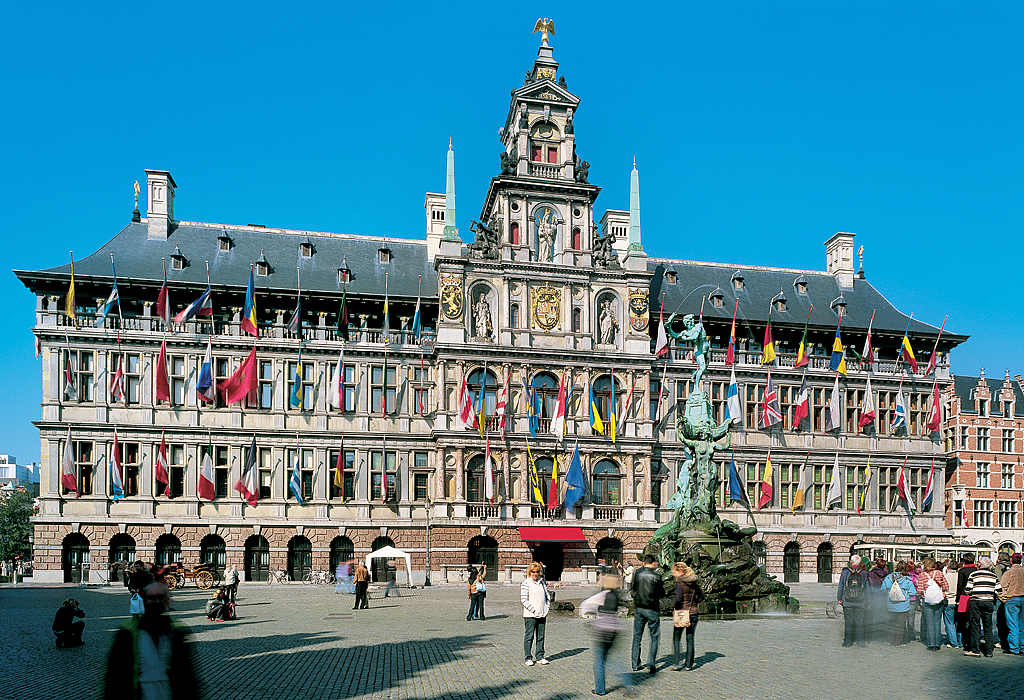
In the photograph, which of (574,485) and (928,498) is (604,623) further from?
(928,498)

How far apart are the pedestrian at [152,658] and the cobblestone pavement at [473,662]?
18.8 ft

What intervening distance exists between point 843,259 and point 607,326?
61.1 feet

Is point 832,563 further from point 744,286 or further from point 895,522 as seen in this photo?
point 744,286

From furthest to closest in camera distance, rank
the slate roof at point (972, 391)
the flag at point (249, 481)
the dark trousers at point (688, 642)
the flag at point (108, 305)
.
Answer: the slate roof at point (972, 391)
the flag at point (249, 481)
the flag at point (108, 305)
the dark trousers at point (688, 642)

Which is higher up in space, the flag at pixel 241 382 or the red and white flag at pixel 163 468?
the flag at pixel 241 382

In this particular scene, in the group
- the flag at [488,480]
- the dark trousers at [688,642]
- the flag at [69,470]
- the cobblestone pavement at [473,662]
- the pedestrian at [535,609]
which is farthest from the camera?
the flag at [488,480]

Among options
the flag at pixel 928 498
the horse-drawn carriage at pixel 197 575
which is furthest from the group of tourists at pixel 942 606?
the flag at pixel 928 498

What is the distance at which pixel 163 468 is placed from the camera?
43.8 m

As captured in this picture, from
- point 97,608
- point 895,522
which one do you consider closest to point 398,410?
point 97,608

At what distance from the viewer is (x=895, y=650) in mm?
18922

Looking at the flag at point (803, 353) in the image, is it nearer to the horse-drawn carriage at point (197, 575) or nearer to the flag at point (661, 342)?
the flag at point (661, 342)

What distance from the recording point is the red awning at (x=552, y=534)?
148 ft

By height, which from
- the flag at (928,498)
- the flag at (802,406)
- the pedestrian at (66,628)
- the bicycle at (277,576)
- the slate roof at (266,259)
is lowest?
the bicycle at (277,576)

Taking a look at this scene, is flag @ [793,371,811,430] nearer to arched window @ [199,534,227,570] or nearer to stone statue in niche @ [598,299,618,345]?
stone statue in niche @ [598,299,618,345]
